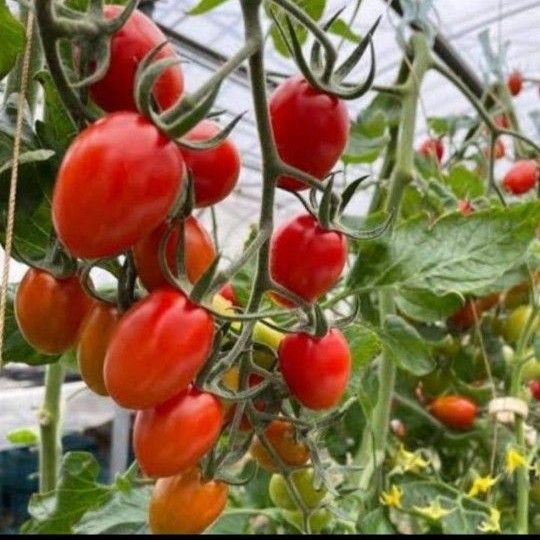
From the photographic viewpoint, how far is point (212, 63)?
88.4 inches

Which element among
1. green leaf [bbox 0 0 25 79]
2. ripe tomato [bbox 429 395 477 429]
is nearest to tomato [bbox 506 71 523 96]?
ripe tomato [bbox 429 395 477 429]

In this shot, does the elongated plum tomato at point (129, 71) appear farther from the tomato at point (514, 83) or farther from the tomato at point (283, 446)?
the tomato at point (514, 83)

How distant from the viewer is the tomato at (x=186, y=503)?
0.40m

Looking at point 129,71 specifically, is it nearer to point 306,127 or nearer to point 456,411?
point 306,127

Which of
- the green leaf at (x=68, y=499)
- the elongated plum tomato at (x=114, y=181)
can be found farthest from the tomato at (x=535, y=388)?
the elongated plum tomato at (x=114, y=181)

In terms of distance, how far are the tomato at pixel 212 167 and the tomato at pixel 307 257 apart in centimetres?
5

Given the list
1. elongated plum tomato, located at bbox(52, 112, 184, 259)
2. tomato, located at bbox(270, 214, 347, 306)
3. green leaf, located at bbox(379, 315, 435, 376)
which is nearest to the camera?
elongated plum tomato, located at bbox(52, 112, 184, 259)

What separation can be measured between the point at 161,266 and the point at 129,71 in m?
0.07

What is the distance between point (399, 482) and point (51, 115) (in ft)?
2.15

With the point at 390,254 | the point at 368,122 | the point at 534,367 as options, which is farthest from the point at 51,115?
the point at 534,367

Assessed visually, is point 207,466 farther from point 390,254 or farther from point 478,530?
point 478,530

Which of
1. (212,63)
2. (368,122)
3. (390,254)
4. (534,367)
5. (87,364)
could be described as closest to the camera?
(87,364)

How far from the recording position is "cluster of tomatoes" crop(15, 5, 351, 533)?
27 cm

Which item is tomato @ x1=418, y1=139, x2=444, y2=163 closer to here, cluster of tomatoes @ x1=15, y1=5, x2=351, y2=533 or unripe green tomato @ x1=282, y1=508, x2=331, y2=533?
unripe green tomato @ x1=282, y1=508, x2=331, y2=533
